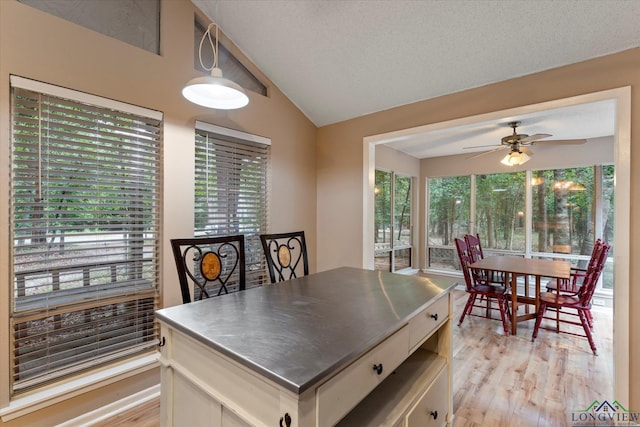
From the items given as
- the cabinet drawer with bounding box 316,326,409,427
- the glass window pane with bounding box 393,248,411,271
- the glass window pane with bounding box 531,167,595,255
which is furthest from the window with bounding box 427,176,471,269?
the cabinet drawer with bounding box 316,326,409,427

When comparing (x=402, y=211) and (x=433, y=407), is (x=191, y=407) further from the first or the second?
(x=402, y=211)

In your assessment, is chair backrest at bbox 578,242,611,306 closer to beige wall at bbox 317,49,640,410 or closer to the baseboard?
beige wall at bbox 317,49,640,410

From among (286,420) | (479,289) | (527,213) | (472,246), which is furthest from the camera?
(527,213)

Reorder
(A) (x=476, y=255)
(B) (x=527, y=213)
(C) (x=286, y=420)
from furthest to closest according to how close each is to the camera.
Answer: (B) (x=527, y=213)
(A) (x=476, y=255)
(C) (x=286, y=420)

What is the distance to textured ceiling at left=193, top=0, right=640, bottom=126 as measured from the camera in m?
1.84

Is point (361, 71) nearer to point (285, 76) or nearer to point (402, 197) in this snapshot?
point (285, 76)

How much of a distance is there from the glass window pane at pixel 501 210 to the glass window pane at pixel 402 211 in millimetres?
1193

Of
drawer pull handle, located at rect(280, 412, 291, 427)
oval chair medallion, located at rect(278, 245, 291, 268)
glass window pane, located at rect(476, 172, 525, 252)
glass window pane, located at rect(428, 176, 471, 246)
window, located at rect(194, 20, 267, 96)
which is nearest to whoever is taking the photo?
drawer pull handle, located at rect(280, 412, 291, 427)

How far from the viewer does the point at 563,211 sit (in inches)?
177

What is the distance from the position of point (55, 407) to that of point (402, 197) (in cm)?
507

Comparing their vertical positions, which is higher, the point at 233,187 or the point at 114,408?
the point at 233,187

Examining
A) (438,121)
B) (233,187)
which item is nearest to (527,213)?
(438,121)

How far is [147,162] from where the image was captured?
2.14 metres

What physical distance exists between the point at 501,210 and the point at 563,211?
32.3 inches
